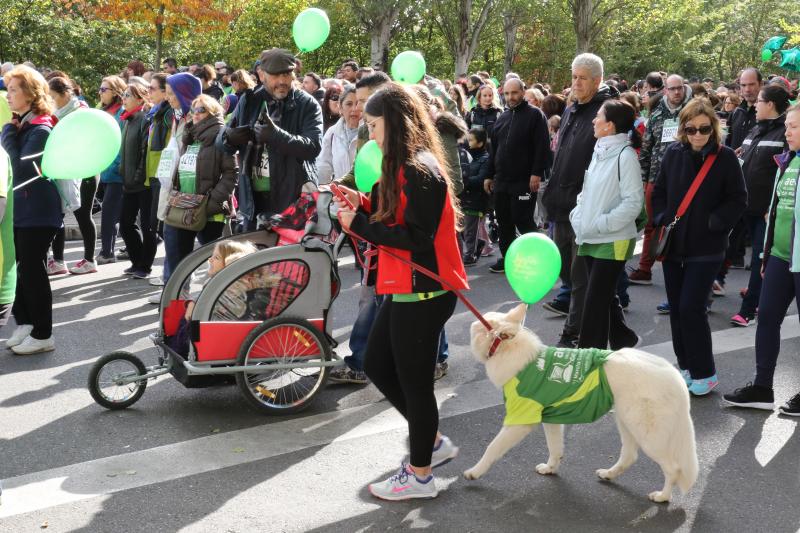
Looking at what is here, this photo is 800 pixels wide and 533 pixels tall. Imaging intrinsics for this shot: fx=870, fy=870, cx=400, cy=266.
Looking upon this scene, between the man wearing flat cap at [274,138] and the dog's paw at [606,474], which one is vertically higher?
the man wearing flat cap at [274,138]

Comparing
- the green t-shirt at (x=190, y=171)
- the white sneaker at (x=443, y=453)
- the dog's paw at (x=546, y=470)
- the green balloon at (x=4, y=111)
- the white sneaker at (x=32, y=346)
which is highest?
the green balloon at (x=4, y=111)

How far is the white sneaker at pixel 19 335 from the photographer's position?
21.1 feet

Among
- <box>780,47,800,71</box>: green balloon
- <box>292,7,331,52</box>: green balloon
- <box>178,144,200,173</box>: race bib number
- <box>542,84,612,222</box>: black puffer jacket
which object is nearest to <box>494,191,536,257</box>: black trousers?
<box>542,84,612,222</box>: black puffer jacket

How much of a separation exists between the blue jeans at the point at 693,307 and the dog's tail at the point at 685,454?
5.71 ft

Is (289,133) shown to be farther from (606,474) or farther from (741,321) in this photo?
Result: (741,321)

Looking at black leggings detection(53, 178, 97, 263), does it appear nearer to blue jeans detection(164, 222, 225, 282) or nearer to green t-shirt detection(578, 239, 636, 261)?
blue jeans detection(164, 222, 225, 282)

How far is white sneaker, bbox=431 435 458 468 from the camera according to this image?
4375mm

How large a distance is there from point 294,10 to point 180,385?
27147mm

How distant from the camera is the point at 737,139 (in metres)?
9.80

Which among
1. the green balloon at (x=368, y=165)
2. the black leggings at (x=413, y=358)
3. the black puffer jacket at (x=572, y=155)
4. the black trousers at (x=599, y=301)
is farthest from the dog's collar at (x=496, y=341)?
the black puffer jacket at (x=572, y=155)

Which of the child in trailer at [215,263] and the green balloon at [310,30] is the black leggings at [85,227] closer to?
the green balloon at [310,30]

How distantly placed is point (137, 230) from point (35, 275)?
9.83ft

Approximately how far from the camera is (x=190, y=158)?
7324 millimetres

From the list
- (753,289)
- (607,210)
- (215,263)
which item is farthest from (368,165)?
(753,289)
